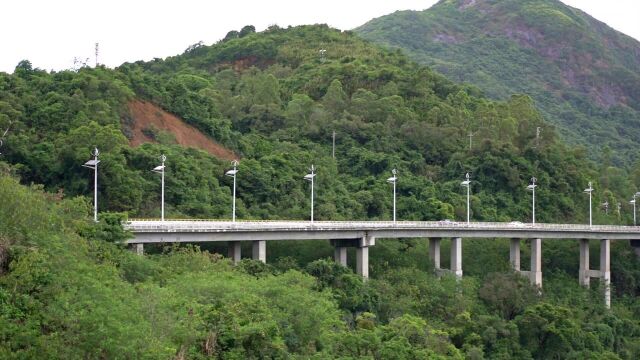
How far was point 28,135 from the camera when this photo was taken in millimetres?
71438

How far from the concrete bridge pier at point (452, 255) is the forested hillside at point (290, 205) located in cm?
85

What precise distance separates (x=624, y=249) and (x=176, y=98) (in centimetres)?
3934

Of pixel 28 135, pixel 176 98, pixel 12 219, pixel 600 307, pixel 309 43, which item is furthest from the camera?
pixel 309 43

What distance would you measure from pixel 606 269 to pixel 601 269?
61 cm

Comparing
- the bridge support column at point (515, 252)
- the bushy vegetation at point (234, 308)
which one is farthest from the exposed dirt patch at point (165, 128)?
the bridge support column at point (515, 252)

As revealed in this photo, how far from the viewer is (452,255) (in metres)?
74.6

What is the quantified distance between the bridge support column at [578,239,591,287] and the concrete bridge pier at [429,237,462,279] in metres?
14.0

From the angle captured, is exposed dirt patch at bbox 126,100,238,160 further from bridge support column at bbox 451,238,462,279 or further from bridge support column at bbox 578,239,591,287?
bridge support column at bbox 578,239,591,287

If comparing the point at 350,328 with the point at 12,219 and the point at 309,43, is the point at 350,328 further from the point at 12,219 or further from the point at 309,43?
the point at 309,43

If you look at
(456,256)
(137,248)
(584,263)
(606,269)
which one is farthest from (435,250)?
(137,248)

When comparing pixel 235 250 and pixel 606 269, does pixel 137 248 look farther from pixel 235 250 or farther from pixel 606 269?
pixel 606 269

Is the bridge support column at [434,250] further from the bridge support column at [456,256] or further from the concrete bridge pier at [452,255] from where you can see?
the bridge support column at [456,256]

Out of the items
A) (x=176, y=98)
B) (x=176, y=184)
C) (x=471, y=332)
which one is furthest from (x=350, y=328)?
(x=176, y=98)

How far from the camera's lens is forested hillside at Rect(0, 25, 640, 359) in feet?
132
